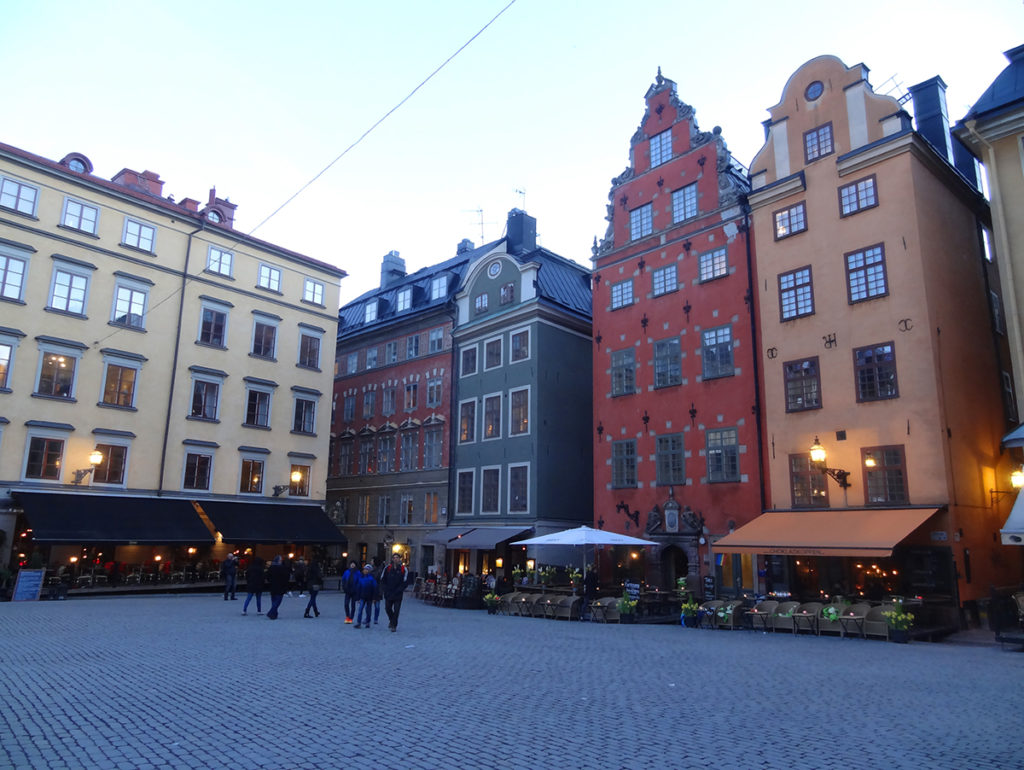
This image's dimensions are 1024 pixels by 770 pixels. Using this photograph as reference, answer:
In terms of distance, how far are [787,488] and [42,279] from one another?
29.7 meters

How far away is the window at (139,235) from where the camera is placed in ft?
106

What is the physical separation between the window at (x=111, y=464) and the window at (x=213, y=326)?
6.28m

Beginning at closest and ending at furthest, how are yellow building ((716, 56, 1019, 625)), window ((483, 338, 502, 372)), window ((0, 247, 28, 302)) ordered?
yellow building ((716, 56, 1019, 625)) < window ((0, 247, 28, 302)) < window ((483, 338, 502, 372))

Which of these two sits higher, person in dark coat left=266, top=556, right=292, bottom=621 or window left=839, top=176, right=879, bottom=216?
window left=839, top=176, right=879, bottom=216

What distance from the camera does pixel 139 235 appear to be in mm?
32719

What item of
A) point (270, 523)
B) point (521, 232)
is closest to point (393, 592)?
point (270, 523)

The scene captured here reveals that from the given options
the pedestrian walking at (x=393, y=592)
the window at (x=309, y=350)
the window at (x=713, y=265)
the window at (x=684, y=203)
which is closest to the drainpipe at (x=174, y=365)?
the window at (x=309, y=350)

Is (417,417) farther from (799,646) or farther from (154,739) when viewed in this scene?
(154,739)

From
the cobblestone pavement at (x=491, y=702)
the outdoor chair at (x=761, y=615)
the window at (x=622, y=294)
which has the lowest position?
the cobblestone pavement at (x=491, y=702)

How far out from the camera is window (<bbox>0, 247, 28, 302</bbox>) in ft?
93.6

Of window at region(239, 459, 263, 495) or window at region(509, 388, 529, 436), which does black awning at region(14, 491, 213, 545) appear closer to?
window at region(239, 459, 263, 495)

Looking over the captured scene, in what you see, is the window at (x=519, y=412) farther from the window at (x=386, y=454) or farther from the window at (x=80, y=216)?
the window at (x=80, y=216)

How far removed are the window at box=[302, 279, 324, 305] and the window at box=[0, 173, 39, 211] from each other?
12.9 metres

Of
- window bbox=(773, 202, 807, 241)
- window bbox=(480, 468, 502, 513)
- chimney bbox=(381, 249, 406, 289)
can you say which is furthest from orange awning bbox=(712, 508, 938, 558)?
chimney bbox=(381, 249, 406, 289)
